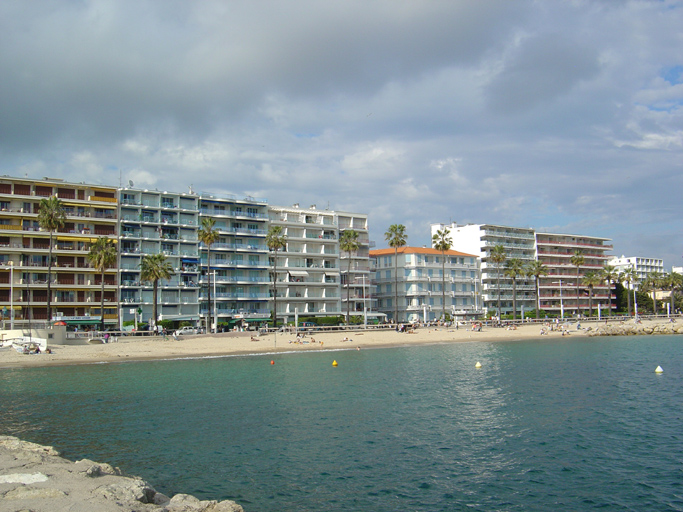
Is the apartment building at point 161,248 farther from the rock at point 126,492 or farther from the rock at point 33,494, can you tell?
the rock at point 33,494

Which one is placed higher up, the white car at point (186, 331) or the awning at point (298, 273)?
the awning at point (298, 273)

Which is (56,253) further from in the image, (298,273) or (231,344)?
(298,273)

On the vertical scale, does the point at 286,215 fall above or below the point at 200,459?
above

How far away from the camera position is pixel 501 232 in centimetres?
13112

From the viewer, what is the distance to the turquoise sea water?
50.4 feet

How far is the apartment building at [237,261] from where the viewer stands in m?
90.6

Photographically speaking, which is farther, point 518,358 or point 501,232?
point 501,232

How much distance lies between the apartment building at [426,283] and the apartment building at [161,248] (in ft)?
135

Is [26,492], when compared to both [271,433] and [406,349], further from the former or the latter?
[406,349]

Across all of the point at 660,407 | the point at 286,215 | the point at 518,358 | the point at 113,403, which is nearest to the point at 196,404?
the point at 113,403

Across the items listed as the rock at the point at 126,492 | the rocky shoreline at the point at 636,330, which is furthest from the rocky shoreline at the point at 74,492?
the rocky shoreline at the point at 636,330

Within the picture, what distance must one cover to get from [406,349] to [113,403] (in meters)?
39.3

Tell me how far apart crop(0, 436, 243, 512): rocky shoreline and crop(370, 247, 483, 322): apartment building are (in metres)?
96.5

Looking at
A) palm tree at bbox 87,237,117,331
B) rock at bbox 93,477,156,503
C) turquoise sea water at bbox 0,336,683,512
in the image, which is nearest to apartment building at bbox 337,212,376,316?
palm tree at bbox 87,237,117,331
